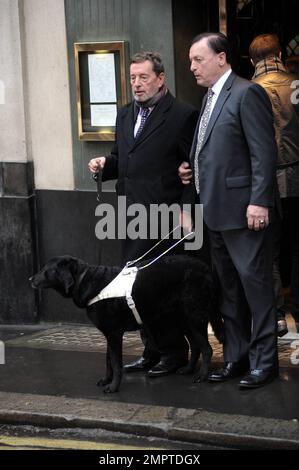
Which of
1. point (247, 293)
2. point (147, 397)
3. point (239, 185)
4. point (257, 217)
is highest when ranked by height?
point (239, 185)

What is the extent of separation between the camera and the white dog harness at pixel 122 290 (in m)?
7.04

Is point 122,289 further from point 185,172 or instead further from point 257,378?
point 257,378

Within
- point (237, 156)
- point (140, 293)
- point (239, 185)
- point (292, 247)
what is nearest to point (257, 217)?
point (239, 185)

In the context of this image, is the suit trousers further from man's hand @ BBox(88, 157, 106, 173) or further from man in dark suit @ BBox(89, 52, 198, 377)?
man's hand @ BBox(88, 157, 106, 173)

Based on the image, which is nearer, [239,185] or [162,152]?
[239,185]

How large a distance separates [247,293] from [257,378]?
557 mm

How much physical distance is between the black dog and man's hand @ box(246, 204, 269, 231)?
542 mm

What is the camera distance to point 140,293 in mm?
7066

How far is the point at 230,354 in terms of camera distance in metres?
7.24

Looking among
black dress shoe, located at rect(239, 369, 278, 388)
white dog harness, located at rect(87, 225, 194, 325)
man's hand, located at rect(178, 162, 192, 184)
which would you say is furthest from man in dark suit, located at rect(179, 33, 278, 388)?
white dog harness, located at rect(87, 225, 194, 325)

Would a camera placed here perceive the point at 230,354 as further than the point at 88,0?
No

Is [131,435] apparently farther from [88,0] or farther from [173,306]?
[88,0]
